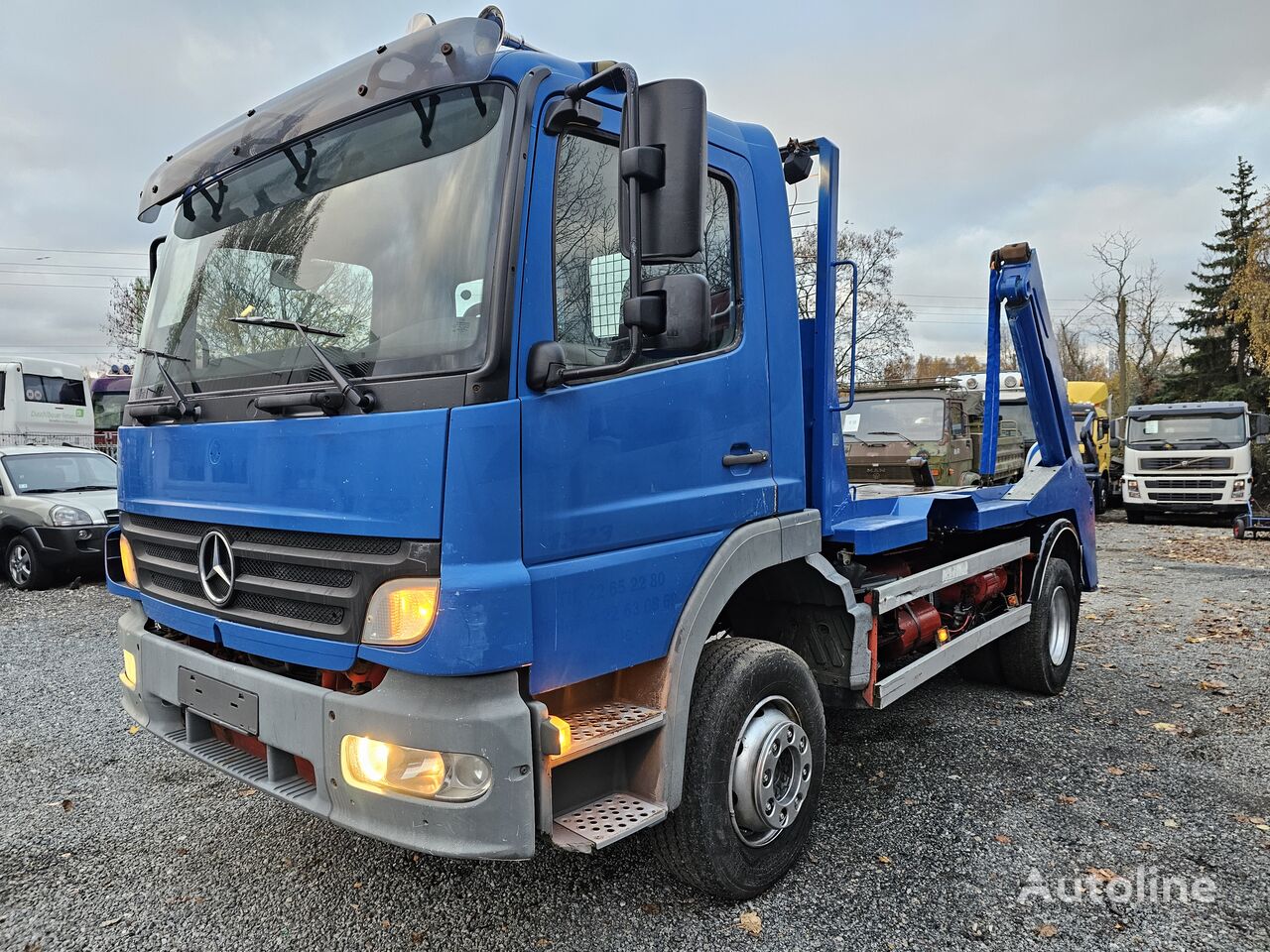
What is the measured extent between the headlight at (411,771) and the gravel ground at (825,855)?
864mm

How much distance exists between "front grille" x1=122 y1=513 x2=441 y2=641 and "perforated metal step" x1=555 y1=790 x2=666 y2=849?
84cm

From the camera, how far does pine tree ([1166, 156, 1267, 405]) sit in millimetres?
28688

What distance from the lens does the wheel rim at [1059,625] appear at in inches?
214

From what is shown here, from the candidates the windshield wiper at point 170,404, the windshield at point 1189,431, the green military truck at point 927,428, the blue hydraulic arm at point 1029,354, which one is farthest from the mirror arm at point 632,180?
the windshield at point 1189,431

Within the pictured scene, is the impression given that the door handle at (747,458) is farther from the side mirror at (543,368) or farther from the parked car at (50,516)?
the parked car at (50,516)

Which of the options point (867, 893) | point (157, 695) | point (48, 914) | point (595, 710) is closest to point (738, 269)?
point (595, 710)

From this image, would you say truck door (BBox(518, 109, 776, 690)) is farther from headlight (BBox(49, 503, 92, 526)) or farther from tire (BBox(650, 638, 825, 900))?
headlight (BBox(49, 503, 92, 526))

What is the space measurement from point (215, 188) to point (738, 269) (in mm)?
1933

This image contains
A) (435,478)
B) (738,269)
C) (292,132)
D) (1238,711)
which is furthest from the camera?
(1238,711)

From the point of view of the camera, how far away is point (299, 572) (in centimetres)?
243

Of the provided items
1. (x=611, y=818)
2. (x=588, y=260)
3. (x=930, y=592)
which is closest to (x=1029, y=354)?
(x=930, y=592)

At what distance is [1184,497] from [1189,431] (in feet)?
4.45

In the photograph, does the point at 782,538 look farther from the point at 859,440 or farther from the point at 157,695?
the point at 859,440

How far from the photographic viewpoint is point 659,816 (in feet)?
8.21
